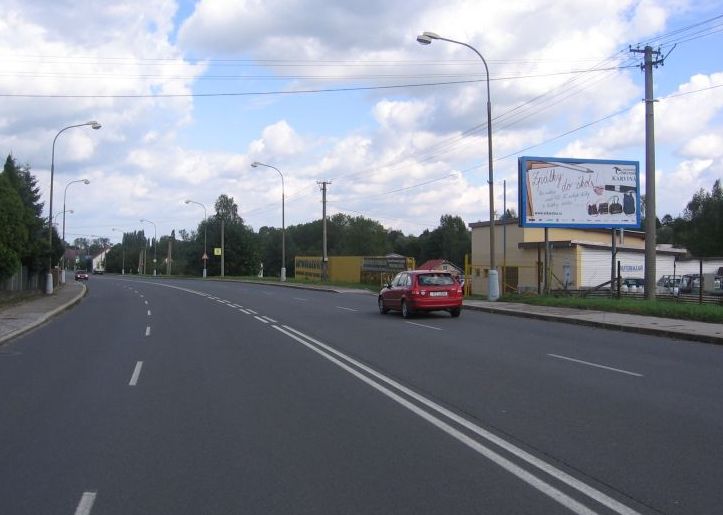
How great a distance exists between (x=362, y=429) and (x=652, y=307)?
16235 millimetres

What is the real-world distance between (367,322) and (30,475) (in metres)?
15.3

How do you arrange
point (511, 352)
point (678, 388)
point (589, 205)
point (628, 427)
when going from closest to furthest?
point (628, 427)
point (678, 388)
point (511, 352)
point (589, 205)

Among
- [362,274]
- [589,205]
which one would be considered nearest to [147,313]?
[589,205]

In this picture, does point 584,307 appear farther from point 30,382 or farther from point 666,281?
point 666,281

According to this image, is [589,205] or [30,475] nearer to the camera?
[30,475]

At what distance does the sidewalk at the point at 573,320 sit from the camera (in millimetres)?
16375

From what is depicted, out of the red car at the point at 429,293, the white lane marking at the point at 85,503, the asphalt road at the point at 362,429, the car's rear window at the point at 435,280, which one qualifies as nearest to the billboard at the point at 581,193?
the car's rear window at the point at 435,280

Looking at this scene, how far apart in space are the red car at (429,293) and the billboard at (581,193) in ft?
30.6

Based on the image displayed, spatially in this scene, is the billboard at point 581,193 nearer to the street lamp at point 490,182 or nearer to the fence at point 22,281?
the street lamp at point 490,182

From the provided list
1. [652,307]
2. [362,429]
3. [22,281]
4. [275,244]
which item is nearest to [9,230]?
[22,281]

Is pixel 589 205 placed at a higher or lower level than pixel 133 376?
higher

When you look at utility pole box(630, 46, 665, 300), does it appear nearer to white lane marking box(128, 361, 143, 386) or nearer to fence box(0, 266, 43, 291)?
white lane marking box(128, 361, 143, 386)

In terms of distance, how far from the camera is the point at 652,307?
2095cm

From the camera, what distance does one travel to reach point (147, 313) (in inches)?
1011
